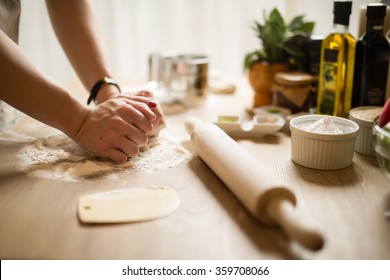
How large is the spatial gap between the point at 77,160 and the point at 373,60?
2.32ft

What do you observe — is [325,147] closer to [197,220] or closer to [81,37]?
[197,220]

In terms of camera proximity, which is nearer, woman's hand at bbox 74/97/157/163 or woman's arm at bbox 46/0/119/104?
woman's hand at bbox 74/97/157/163

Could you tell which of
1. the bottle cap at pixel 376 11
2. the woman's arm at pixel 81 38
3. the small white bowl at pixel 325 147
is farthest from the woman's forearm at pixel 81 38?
the bottle cap at pixel 376 11

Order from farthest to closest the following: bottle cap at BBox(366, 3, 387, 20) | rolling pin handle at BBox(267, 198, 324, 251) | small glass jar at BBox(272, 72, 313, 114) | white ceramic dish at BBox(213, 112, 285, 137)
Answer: small glass jar at BBox(272, 72, 313, 114) → white ceramic dish at BBox(213, 112, 285, 137) → bottle cap at BBox(366, 3, 387, 20) → rolling pin handle at BBox(267, 198, 324, 251)

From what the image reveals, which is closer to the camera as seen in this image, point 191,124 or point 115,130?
point 115,130

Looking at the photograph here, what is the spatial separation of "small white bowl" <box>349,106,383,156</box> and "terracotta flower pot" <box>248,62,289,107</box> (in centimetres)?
35

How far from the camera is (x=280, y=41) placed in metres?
1.26

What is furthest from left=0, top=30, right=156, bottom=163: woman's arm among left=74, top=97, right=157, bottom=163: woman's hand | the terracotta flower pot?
the terracotta flower pot

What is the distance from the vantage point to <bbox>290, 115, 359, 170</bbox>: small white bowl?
816mm

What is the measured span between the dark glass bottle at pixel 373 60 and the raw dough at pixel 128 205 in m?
0.55

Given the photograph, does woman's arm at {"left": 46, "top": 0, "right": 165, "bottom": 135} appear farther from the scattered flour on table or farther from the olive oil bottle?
the olive oil bottle

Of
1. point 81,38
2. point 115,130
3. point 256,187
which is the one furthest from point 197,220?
point 81,38
